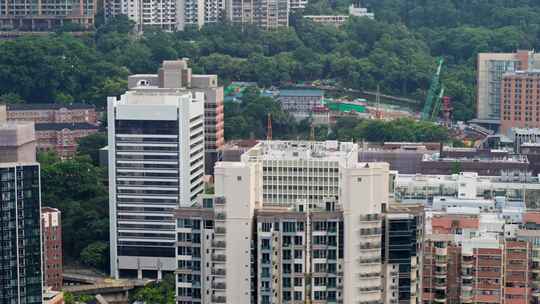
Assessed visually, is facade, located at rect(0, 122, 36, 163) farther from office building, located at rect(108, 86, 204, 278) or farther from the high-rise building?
office building, located at rect(108, 86, 204, 278)

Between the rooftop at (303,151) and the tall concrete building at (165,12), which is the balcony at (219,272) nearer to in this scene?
the rooftop at (303,151)

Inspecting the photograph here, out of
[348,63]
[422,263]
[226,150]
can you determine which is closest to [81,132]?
[226,150]

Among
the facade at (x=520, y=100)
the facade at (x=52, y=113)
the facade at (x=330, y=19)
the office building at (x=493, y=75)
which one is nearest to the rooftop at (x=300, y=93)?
the office building at (x=493, y=75)

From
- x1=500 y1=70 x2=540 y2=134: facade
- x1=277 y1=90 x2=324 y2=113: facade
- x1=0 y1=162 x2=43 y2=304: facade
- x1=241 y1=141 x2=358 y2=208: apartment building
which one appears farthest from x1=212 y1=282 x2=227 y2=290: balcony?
x1=277 y1=90 x2=324 y2=113: facade

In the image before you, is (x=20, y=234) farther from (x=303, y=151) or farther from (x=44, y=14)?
(x=44, y=14)

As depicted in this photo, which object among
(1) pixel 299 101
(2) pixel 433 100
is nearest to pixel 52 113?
(1) pixel 299 101

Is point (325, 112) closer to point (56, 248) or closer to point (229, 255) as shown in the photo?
point (56, 248)

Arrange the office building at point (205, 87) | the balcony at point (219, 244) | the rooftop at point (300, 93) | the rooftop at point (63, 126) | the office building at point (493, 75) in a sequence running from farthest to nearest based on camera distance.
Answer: the office building at point (493, 75) → the rooftop at point (300, 93) → the rooftop at point (63, 126) → the office building at point (205, 87) → the balcony at point (219, 244)

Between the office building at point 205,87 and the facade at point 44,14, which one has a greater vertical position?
the facade at point 44,14
